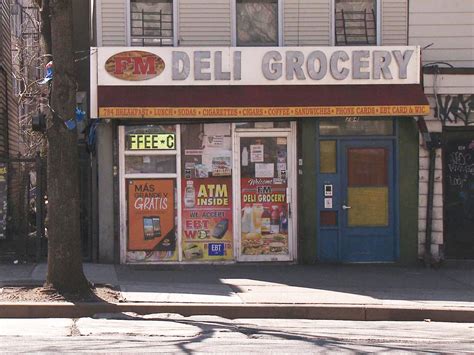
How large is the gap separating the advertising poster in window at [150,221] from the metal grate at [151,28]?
2470mm

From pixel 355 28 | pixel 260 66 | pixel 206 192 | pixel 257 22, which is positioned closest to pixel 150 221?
pixel 206 192

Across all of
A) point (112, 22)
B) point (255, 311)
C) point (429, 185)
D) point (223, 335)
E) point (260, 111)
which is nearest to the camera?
point (223, 335)

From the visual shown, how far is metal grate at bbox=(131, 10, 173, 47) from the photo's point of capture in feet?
35.5

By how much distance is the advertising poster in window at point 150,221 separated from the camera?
10703 mm

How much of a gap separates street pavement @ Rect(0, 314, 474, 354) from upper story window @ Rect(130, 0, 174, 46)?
5.32 metres

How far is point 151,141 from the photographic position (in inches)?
423

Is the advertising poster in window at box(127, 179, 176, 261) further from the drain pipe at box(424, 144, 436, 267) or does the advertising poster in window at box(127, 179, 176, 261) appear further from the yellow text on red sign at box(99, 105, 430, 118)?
the drain pipe at box(424, 144, 436, 267)

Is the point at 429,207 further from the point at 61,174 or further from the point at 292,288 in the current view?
the point at 61,174

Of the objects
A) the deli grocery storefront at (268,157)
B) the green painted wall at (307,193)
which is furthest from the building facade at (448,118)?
the green painted wall at (307,193)

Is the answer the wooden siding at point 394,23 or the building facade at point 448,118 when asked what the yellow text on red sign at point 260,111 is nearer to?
the building facade at point 448,118

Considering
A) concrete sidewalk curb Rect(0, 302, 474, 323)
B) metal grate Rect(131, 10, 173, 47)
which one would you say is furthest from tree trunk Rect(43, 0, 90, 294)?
metal grate Rect(131, 10, 173, 47)

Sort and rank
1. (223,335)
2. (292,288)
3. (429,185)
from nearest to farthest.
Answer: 1. (223,335)
2. (292,288)
3. (429,185)

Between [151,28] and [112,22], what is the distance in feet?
2.25

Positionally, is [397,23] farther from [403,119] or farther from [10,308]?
[10,308]
